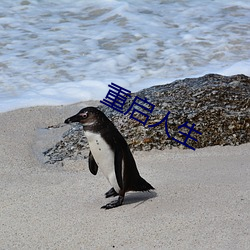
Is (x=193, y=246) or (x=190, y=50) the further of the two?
(x=190, y=50)

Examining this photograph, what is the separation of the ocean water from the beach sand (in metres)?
1.97

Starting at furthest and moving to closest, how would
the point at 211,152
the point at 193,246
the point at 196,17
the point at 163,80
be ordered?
the point at 196,17 → the point at 163,80 → the point at 211,152 → the point at 193,246

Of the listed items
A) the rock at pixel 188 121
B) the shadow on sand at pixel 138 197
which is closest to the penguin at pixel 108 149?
the shadow on sand at pixel 138 197

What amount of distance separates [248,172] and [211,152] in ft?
→ 1.77

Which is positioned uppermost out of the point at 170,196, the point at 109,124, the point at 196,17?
the point at 109,124

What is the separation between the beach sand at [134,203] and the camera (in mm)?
3338

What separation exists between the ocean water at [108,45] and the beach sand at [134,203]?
1.97m

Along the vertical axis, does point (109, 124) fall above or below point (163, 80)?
above

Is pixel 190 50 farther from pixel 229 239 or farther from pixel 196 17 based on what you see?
pixel 229 239

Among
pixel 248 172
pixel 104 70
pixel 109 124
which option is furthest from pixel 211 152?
pixel 104 70

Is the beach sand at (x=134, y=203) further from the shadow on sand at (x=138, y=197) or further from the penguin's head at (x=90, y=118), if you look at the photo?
the penguin's head at (x=90, y=118)

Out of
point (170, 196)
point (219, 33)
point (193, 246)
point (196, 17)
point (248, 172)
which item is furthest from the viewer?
point (196, 17)

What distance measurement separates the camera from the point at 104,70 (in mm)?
7855

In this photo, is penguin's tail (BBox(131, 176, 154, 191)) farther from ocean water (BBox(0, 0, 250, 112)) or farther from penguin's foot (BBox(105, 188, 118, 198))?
ocean water (BBox(0, 0, 250, 112))
